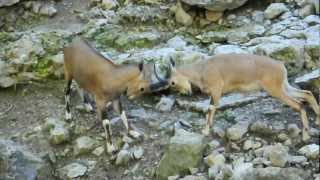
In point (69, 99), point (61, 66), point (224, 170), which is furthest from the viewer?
point (61, 66)

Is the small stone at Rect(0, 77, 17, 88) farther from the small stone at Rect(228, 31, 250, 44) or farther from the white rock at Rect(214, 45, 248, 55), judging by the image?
the small stone at Rect(228, 31, 250, 44)

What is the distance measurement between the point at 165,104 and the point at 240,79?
1422mm

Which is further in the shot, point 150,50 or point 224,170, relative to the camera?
point 150,50

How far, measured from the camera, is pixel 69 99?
378 inches

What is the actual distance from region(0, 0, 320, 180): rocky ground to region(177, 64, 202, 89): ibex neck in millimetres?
531

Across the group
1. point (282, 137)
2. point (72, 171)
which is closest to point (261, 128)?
point (282, 137)

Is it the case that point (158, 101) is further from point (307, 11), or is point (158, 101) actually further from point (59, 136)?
point (307, 11)

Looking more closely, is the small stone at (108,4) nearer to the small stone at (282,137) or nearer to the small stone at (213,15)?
the small stone at (213,15)

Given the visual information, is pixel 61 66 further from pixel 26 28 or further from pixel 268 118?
pixel 268 118

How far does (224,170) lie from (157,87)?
1824mm

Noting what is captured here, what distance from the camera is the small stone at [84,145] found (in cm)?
866

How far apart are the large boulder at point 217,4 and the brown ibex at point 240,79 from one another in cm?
244

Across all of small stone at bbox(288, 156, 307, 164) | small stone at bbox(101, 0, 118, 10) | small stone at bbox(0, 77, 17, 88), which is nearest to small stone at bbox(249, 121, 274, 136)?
small stone at bbox(288, 156, 307, 164)

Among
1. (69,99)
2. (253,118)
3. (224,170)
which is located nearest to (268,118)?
(253,118)
